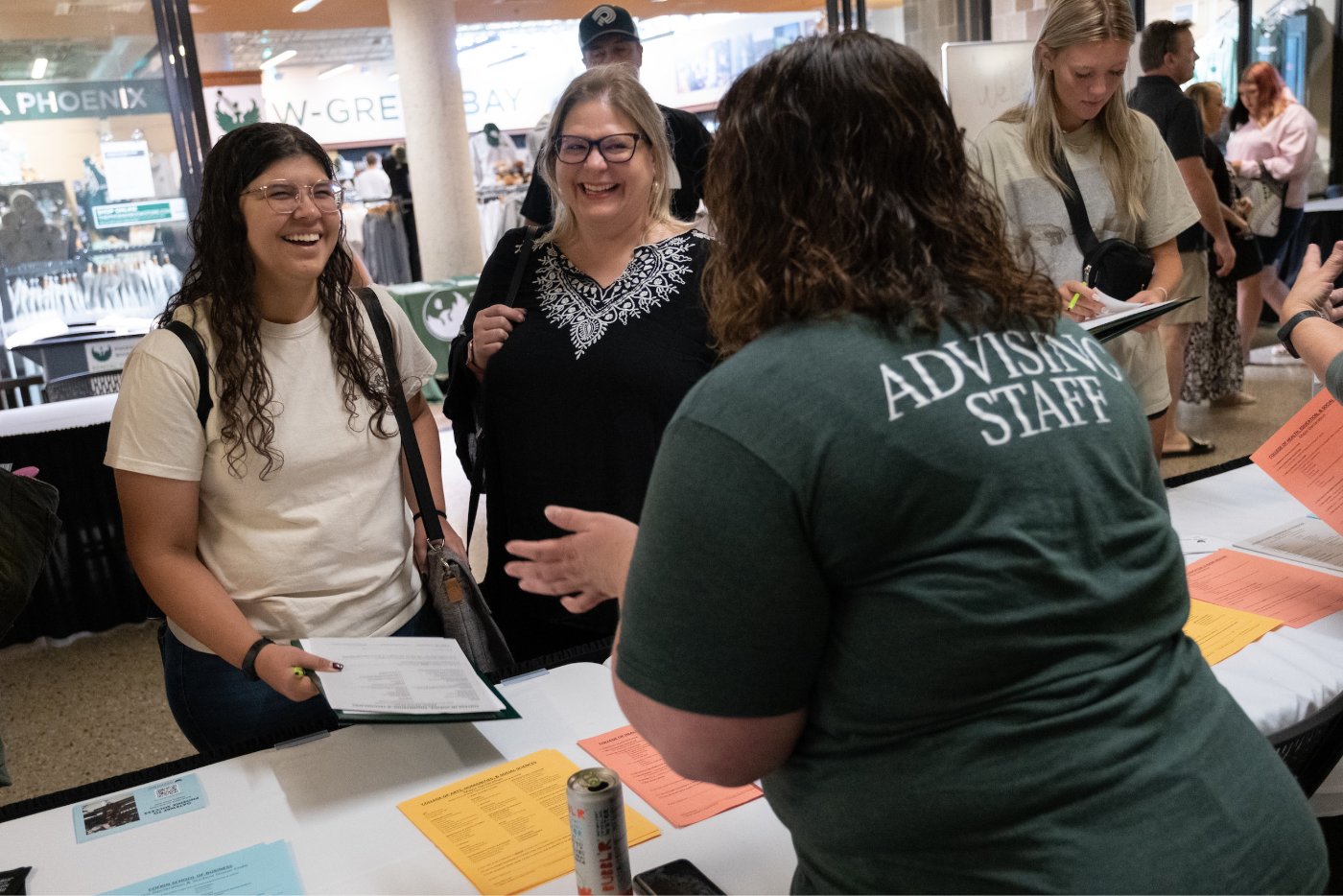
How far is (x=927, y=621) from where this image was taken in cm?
84

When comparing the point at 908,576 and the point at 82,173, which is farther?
the point at 82,173

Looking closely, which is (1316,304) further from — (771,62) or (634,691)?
(634,691)

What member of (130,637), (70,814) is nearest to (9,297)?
(130,637)

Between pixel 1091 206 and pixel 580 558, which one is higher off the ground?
pixel 1091 206

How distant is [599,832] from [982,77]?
6310mm

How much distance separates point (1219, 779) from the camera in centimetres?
90

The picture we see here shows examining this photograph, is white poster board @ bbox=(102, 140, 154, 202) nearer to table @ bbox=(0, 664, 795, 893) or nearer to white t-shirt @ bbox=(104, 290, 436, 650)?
white t-shirt @ bbox=(104, 290, 436, 650)

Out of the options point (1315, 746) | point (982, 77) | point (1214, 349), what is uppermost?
point (982, 77)

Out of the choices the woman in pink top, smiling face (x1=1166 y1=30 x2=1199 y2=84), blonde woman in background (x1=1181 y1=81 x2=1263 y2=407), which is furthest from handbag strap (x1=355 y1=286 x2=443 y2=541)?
the woman in pink top

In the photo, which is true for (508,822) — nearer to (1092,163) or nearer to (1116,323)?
(1116,323)

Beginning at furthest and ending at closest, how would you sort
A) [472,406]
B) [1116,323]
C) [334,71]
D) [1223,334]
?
[334,71] < [1223,334] < [472,406] < [1116,323]

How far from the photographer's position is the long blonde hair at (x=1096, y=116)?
247cm

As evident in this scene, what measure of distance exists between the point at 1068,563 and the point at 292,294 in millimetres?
1367

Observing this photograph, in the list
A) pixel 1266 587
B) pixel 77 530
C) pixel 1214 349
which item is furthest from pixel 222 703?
pixel 1214 349
